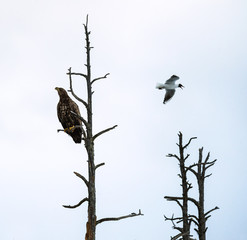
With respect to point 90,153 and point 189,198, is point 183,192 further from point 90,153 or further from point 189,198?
point 90,153

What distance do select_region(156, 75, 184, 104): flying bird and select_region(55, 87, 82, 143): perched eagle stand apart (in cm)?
388

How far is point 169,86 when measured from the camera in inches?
554

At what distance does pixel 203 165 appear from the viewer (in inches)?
543

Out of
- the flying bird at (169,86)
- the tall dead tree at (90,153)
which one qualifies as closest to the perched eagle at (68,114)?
the tall dead tree at (90,153)

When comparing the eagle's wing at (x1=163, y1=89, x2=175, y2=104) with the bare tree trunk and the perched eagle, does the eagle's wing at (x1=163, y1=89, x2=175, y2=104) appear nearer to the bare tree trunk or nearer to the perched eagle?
the bare tree trunk

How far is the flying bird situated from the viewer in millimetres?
13836

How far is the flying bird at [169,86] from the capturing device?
1384cm

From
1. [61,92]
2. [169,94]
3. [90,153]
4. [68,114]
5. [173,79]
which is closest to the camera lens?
[90,153]

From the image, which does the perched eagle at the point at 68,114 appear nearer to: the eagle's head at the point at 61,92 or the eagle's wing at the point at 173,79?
the eagle's head at the point at 61,92

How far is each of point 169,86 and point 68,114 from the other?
4.58 meters

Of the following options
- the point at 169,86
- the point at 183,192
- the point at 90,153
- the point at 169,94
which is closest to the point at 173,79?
the point at 169,86

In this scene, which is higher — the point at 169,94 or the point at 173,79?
the point at 173,79

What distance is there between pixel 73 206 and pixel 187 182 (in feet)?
21.6

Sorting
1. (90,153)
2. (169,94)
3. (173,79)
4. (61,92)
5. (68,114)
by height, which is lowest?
(90,153)
